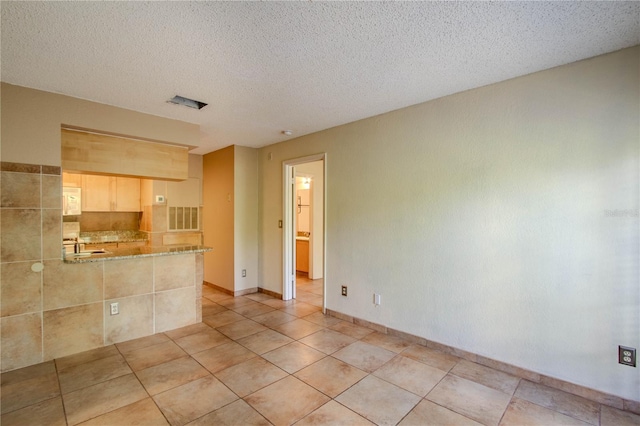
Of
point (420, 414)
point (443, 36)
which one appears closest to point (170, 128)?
point (443, 36)

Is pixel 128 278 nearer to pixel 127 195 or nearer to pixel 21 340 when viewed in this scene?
pixel 21 340

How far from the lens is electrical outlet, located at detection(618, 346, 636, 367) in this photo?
6.82 ft

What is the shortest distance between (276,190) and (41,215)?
2889 mm

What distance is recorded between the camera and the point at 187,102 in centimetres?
314

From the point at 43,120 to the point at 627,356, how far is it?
5.22 metres

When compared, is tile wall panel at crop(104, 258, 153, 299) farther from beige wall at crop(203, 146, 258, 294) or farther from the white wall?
the white wall

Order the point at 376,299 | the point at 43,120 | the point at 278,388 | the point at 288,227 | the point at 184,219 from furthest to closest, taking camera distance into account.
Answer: the point at 184,219, the point at 288,227, the point at 376,299, the point at 43,120, the point at 278,388

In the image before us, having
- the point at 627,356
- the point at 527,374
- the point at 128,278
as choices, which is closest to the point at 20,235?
the point at 128,278

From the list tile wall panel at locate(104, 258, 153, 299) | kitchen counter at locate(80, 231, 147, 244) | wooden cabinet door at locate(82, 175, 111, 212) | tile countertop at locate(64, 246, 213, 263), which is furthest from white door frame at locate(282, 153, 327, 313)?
wooden cabinet door at locate(82, 175, 111, 212)

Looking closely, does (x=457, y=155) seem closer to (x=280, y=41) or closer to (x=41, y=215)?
(x=280, y=41)

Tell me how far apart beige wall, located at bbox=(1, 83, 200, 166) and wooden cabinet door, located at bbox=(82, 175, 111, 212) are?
2.59m

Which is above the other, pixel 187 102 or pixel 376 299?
pixel 187 102

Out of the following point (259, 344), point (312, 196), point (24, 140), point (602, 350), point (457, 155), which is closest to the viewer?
point (602, 350)

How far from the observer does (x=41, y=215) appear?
9.20 ft
